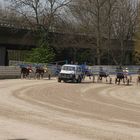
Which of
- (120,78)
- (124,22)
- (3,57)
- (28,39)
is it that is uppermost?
(124,22)

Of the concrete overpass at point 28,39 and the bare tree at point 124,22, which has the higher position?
the bare tree at point 124,22

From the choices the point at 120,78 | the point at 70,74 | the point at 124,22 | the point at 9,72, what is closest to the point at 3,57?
the point at 124,22

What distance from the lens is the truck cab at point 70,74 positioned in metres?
48.8

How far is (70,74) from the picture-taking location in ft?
160

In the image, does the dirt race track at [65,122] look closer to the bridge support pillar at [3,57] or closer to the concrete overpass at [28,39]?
the concrete overpass at [28,39]

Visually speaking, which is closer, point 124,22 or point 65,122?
point 65,122

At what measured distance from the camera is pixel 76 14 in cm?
8638

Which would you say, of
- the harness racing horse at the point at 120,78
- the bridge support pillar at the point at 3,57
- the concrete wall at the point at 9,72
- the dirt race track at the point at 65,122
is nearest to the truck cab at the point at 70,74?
the harness racing horse at the point at 120,78

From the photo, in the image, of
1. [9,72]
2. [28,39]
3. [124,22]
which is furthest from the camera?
[124,22]

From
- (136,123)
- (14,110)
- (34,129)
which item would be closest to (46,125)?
(34,129)

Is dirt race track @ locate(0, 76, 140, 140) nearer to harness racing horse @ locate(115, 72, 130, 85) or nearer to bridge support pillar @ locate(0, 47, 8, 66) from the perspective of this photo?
harness racing horse @ locate(115, 72, 130, 85)

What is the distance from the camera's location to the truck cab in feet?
160

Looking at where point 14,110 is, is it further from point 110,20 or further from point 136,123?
point 110,20

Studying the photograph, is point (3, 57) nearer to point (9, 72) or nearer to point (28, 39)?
point (28, 39)
